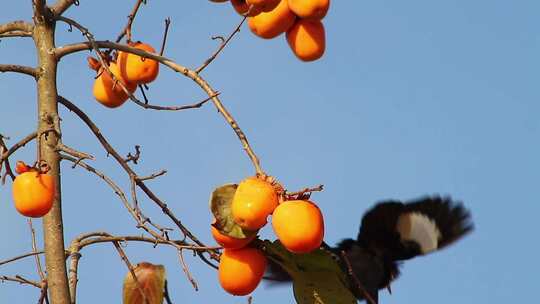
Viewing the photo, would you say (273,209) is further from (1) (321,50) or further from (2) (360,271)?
(2) (360,271)

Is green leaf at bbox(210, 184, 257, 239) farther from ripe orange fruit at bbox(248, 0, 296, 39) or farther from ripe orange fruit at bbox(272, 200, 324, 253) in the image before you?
ripe orange fruit at bbox(248, 0, 296, 39)

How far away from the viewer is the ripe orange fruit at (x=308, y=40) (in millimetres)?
2889

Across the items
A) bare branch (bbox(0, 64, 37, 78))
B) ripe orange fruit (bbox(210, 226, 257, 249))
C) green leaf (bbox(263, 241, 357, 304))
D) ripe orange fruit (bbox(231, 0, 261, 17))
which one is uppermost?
bare branch (bbox(0, 64, 37, 78))

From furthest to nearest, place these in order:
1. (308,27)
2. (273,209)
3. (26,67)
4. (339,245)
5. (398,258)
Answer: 1. (398,258)
2. (339,245)
3. (26,67)
4. (308,27)
5. (273,209)

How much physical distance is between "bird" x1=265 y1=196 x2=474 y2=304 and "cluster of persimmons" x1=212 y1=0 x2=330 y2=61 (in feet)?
4.11

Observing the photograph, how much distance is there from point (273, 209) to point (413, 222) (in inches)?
66.4

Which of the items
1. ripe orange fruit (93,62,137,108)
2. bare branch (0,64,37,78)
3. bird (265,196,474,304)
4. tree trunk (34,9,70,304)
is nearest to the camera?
tree trunk (34,9,70,304)

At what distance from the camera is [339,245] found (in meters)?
3.97

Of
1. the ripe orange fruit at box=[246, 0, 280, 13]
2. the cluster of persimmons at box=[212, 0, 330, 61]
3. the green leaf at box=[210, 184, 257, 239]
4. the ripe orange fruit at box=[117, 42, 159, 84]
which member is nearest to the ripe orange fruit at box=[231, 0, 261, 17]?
the cluster of persimmons at box=[212, 0, 330, 61]

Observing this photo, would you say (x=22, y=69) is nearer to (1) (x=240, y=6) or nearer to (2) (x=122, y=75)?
(2) (x=122, y=75)

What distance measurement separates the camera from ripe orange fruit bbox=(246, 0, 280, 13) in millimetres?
2770

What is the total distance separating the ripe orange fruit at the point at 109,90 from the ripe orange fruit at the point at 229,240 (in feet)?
2.39

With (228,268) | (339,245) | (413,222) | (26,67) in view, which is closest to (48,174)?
(26,67)

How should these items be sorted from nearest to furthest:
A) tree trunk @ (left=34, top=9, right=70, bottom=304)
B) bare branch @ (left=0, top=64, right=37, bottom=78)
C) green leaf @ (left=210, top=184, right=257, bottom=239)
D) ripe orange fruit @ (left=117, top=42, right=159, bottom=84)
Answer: green leaf @ (left=210, top=184, right=257, bottom=239), tree trunk @ (left=34, top=9, right=70, bottom=304), bare branch @ (left=0, top=64, right=37, bottom=78), ripe orange fruit @ (left=117, top=42, right=159, bottom=84)
